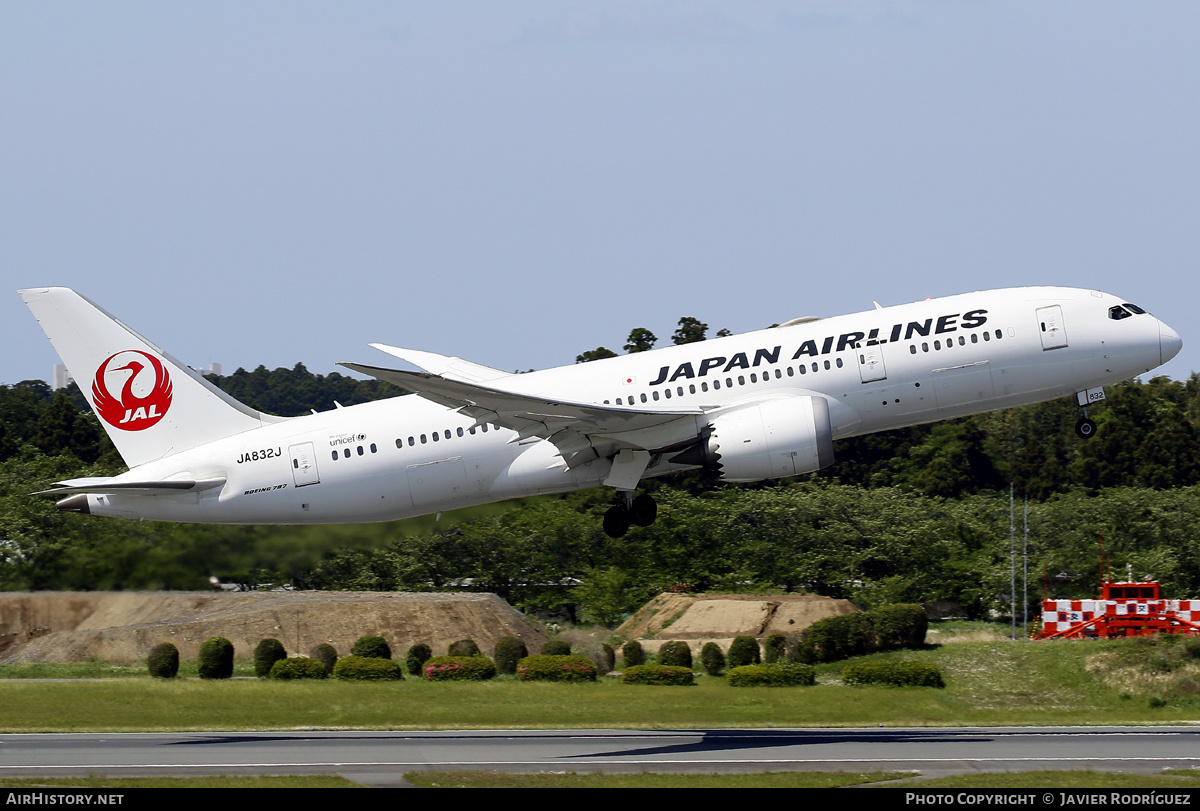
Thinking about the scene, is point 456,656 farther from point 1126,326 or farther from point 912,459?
point 912,459

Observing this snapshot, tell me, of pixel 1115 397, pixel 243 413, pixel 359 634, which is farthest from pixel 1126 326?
pixel 1115 397

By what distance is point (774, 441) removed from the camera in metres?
33.2

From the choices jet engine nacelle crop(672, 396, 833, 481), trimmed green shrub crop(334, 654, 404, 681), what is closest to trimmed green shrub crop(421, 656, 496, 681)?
trimmed green shrub crop(334, 654, 404, 681)

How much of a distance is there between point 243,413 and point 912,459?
69.0 m

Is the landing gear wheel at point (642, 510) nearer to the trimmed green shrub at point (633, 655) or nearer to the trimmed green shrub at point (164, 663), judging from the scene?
the trimmed green shrub at point (633, 655)

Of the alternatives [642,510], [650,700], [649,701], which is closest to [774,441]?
[642,510]

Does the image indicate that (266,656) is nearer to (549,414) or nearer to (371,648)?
(371,648)

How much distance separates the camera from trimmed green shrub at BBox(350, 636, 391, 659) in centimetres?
5075

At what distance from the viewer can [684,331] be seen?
92.7 m

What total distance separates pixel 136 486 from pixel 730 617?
2854cm

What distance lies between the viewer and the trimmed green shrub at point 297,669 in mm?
47219

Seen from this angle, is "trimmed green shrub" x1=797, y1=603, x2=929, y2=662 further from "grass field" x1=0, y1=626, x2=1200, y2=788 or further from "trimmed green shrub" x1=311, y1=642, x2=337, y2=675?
"trimmed green shrub" x1=311, y1=642, x2=337, y2=675

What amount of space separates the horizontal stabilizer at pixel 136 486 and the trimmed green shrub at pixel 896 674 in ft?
75.4
